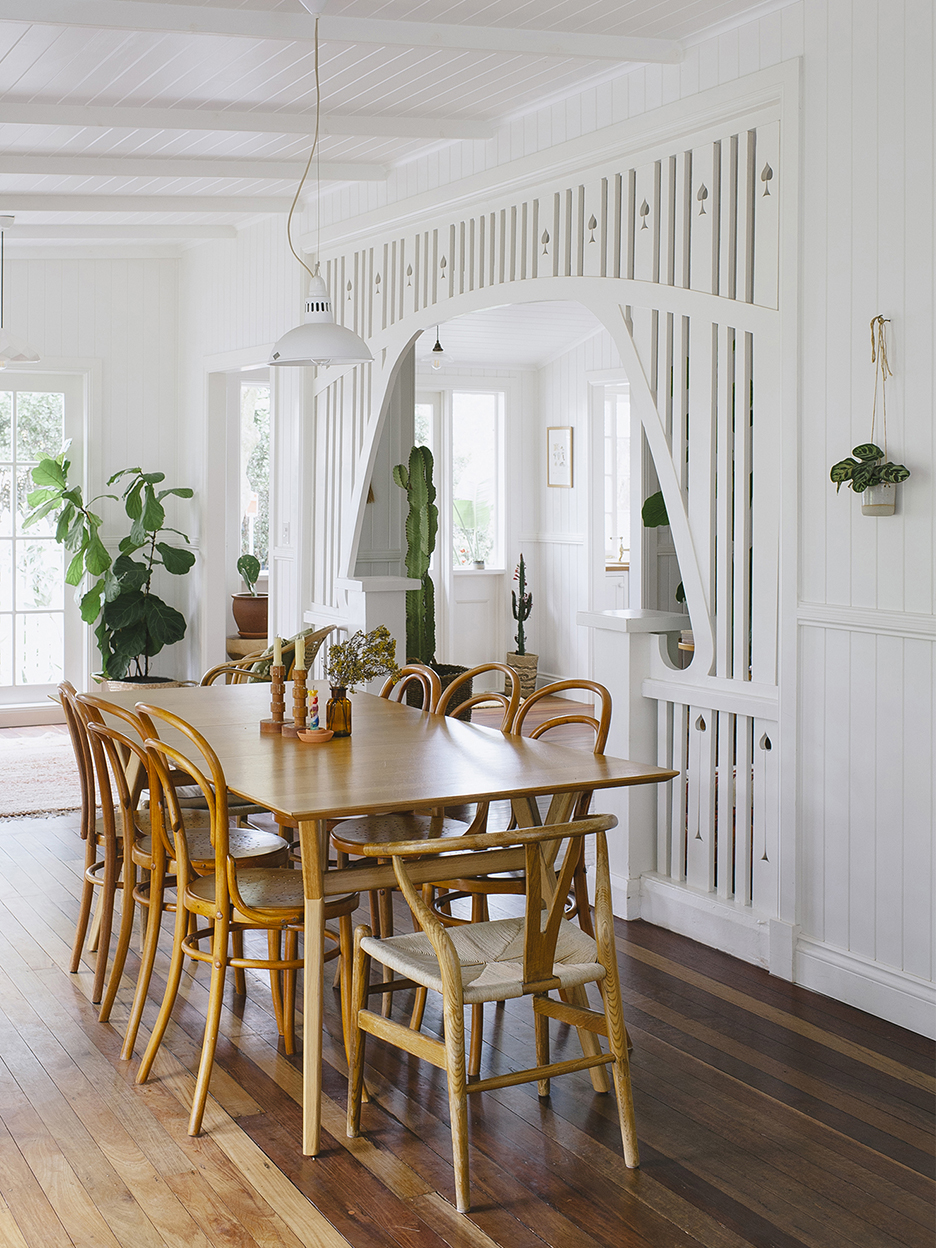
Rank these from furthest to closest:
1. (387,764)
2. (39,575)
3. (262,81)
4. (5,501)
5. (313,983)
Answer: (39,575) < (5,501) < (262,81) < (387,764) < (313,983)

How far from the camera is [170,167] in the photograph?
5605 millimetres

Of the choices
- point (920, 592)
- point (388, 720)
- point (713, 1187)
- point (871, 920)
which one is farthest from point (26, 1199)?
point (920, 592)

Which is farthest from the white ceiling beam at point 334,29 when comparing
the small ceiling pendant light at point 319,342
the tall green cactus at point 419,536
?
the tall green cactus at point 419,536

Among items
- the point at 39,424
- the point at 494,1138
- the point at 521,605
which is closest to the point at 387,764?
the point at 494,1138

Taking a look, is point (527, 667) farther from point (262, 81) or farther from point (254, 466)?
point (262, 81)

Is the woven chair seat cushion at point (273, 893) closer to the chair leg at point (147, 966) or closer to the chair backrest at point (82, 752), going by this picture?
the chair leg at point (147, 966)

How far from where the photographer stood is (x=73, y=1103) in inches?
120

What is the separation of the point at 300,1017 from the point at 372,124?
342 centimetres

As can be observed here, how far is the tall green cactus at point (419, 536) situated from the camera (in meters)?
7.05

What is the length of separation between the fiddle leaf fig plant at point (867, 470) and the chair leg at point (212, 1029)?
209 centimetres

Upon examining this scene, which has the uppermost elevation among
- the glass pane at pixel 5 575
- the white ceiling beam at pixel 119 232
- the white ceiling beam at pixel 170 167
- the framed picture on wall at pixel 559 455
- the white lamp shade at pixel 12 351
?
the white ceiling beam at pixel 119 232

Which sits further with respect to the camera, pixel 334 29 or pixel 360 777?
pixel 334 29

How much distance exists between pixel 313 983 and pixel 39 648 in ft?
19.7

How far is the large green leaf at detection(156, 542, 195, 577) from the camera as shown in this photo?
309 inches
